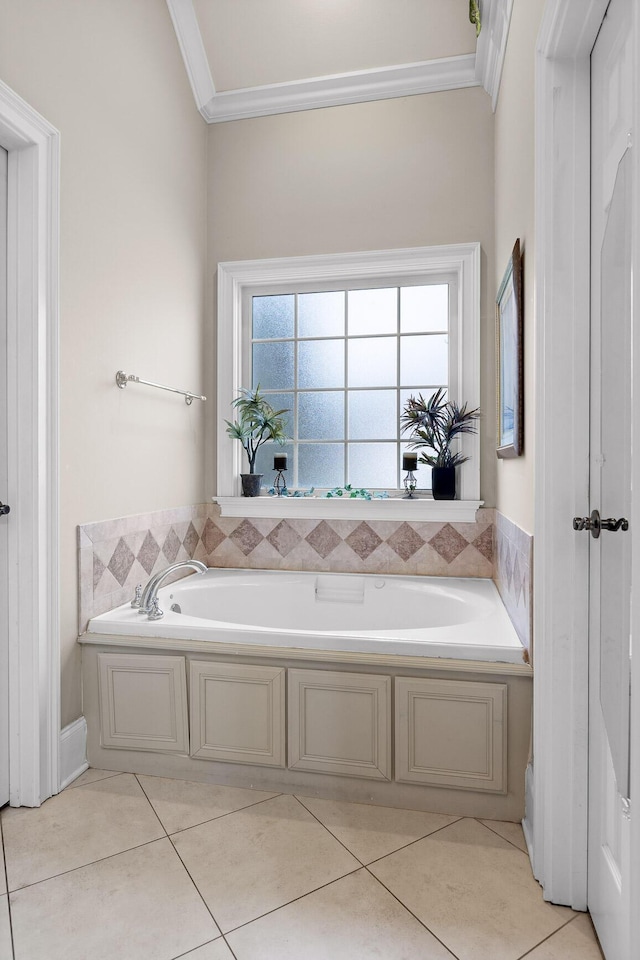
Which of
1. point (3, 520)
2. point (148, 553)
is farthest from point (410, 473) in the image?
point (3, 520)

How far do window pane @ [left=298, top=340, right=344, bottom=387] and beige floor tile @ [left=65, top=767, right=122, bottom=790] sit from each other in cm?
194

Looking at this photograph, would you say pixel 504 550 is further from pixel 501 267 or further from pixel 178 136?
pixel 178 136

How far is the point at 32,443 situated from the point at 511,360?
5.15 ft

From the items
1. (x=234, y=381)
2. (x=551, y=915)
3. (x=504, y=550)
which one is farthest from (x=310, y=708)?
(x=234, y=381)

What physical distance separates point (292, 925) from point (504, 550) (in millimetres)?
1413

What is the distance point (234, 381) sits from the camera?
310 centimetres

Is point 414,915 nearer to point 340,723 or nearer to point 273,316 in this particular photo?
point 340,723

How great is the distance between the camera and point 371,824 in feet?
5.71

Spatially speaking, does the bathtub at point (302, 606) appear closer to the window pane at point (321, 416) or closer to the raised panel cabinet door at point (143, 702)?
the raised panel cabinet door at point (143, 702)

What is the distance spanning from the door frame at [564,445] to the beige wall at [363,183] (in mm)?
1332

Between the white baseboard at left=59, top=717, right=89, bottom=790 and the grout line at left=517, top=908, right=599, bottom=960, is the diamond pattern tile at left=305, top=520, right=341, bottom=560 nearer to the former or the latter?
the white baseboard at left=59, top=717, right=89, bottom=790

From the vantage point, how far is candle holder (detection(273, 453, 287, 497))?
297cm

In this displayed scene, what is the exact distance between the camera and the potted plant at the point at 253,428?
9.82 feet

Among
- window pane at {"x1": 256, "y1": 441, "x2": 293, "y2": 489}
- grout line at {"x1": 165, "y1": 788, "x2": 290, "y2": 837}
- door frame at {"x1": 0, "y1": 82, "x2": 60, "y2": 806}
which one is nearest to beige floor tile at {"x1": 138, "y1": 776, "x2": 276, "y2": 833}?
grout line at {"x1": 165, "y1": 788, "x2": 290, "y2": 837}
